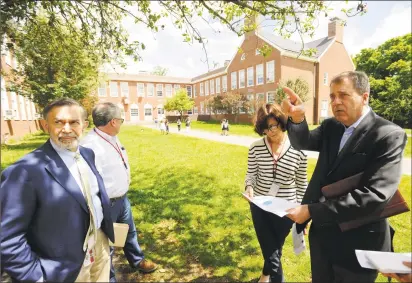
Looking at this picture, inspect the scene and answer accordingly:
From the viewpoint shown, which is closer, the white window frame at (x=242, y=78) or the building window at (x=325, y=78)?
the building window at (x=325, y=78)

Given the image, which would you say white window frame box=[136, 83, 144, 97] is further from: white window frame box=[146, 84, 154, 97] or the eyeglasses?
the eyeglasses

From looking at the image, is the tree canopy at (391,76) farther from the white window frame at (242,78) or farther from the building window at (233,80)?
the building window at (233,80)

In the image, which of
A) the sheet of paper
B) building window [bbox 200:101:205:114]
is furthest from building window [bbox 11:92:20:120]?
building window [bbox 200:101:205:114]

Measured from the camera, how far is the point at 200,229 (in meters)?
4.42

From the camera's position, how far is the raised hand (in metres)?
2.12

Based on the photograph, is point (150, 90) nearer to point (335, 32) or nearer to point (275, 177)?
point (335, 32)

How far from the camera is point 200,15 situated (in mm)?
4906

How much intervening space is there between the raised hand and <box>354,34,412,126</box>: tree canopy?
2404 centimetres

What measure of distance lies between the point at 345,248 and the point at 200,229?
2.99 metres

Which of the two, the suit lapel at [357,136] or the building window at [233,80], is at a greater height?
the building window at [233,80]

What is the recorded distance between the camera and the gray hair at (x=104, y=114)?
294cm

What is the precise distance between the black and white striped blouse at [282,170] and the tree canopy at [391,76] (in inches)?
922

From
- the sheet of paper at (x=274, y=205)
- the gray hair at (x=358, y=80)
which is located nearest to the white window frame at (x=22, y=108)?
the sheet of paper at (x=274, y=205)

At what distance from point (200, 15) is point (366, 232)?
15.6 feet
